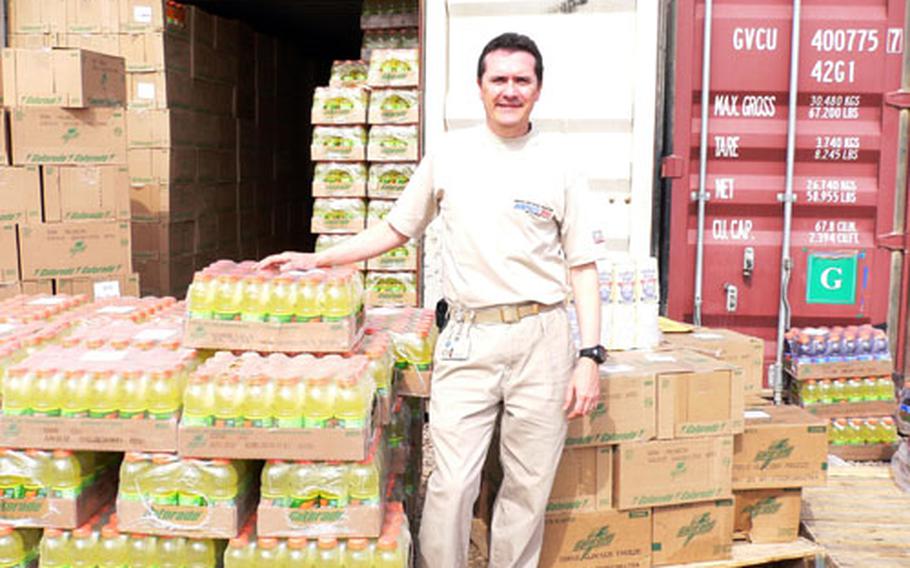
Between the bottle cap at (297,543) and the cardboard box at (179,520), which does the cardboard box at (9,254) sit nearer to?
the cardboard box at (179,520)

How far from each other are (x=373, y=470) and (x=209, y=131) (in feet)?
18.7

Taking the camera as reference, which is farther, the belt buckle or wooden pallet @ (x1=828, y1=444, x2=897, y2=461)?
wooden pallet @ (x1=828, y1=444, x2=897, y2=461)

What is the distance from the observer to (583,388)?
3252 millimetres

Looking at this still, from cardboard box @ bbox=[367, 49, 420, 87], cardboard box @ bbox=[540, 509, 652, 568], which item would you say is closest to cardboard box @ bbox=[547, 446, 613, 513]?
cardboard box @ bbox=[540, 509, 652, 568]

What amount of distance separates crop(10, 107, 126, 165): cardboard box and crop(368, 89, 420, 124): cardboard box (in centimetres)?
167

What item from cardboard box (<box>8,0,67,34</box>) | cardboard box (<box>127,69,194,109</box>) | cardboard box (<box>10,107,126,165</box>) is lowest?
cardboard box (<box>10,107,126,165</box>)

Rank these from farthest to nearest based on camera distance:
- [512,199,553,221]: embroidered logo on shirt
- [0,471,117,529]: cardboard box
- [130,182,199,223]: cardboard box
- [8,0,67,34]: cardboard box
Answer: [130,182,199,223]: cardboard box, [8,0,67,34]: cardboard box, [512,199,553,221]: embroidered logo on shirt, [0,471,117,529]: cardboard box

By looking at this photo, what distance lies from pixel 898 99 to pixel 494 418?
3422mm

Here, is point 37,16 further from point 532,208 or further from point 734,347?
point 734,347

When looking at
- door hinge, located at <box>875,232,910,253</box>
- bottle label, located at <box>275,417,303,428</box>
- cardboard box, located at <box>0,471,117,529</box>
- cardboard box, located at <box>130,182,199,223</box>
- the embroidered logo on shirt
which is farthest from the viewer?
cardboard box, located at <box>130,182,199,223</box>

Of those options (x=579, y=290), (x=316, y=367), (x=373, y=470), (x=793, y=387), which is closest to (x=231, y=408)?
(x=316, y=367)

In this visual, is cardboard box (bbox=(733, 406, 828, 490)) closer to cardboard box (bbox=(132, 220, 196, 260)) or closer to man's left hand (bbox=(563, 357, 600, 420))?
man's left hand (bbox=(563, 357, 600, 420))

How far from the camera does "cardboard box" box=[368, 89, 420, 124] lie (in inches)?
247

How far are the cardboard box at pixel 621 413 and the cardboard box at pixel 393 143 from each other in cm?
295
